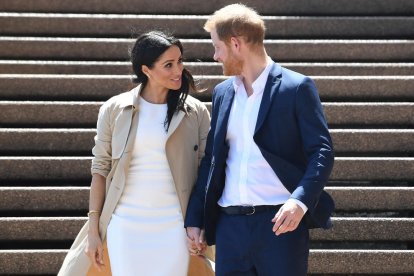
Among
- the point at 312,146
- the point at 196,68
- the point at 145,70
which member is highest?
the point at 145,70

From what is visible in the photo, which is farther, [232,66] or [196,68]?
[196,68]

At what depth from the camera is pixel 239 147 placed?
417 centimetres

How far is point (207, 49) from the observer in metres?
8.20

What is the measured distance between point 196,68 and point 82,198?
1684 millimetres

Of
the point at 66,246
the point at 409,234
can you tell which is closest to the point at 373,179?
the point at 409,234

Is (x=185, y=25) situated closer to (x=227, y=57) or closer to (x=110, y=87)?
(x=110, y=87)

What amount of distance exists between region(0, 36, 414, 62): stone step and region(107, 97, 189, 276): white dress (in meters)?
3.67

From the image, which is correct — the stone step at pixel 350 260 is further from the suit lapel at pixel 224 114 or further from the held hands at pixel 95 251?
the suit lapel at pixel 224 114

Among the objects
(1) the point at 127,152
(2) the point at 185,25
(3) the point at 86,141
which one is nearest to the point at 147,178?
(1) the point at 127,152

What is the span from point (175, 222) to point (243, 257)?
65 cm

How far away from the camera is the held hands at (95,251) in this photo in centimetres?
460

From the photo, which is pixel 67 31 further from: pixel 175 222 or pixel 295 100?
pixel 295 100

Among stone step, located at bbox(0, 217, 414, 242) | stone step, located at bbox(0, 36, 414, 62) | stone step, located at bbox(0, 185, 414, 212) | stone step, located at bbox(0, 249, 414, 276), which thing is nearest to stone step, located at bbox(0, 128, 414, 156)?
stone step, located at bbox(0, 185, 414, 212)

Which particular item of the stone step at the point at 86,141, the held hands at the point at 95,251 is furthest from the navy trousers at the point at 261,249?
the stone step at the point at 86,141
